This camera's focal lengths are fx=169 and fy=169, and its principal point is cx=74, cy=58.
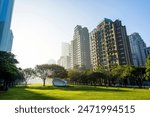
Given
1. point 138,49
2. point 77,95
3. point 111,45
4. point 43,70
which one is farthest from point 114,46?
point 77,95

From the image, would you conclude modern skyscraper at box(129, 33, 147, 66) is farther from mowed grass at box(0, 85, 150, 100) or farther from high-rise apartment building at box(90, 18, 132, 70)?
mowed grass at box(0, 85, 150, 100)

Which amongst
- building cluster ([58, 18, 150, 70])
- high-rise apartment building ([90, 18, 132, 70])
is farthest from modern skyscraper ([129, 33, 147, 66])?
high-rise apartment building ([90, 18, 132, 70])

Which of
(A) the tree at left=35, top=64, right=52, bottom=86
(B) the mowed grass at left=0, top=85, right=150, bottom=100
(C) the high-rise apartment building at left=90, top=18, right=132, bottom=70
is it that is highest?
(C) the high-rise apartment building at left=90, top=18, right=132, bottom=70

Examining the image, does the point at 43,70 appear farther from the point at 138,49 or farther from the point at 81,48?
the point at 81,48

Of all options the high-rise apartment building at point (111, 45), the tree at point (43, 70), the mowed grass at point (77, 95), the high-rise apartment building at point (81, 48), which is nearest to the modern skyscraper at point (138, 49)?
the high-rise apartment building at point (111, 45)

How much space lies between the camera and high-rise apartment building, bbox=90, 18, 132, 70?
102725 millimetres

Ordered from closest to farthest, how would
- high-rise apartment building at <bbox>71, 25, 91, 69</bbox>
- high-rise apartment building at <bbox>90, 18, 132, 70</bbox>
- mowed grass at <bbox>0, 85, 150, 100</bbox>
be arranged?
mowed grass at <bbox>0, 85, 150, 100</bbox>, high-rise apartment building at <bbox>90, 18, 132, 70</bbox>, high-rise apartment building at <bbox>71, 25, 91, 69</bbox>

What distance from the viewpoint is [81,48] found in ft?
565

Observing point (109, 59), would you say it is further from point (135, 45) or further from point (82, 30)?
point (82, 30)

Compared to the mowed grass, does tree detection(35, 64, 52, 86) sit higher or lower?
higher

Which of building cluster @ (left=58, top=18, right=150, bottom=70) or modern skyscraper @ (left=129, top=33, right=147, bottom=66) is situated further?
modern skyscraper @ (left=129, top=33, right=147, bottom=66)

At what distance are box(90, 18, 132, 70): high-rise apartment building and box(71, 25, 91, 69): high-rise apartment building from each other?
155 feet

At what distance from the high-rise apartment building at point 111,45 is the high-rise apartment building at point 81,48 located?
4711 centimetres

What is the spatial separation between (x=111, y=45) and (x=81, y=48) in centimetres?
6554
